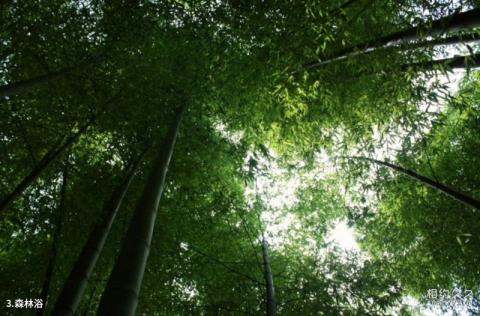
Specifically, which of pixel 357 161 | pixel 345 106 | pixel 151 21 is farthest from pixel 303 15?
pixel 357 161

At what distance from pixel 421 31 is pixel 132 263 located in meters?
2.68

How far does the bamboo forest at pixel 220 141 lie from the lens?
3.50m

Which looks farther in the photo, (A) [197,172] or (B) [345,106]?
(A) [197,172]

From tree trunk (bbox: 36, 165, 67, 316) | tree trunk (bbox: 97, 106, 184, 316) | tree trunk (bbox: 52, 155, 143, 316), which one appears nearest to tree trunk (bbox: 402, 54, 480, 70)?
tree trunk (bbox: 97, 106, 184, 316)

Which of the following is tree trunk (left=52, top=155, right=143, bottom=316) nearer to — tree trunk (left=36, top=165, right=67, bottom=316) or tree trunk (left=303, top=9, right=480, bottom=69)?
tree trunk (left=36, top=165, right=67, bottom=316)

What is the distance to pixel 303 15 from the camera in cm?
A: 319

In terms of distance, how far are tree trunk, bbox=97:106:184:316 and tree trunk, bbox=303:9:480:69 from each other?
2.14 metres

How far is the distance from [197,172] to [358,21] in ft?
9.04

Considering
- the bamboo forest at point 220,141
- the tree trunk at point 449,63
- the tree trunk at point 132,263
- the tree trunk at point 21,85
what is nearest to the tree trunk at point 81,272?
the bamboo forest at point 220,141

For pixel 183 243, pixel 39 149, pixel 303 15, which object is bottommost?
pixel 183 243

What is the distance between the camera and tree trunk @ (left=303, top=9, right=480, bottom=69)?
2416 millimetres

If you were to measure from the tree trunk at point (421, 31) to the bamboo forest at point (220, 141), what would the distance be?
29 mm

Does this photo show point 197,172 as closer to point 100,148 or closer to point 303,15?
point 100,148

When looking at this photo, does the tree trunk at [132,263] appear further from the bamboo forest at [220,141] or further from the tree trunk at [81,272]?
the tree trunk at [81,272]
